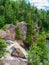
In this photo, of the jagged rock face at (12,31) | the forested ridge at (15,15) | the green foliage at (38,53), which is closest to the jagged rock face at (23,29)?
the jagged rock face at (12,31)

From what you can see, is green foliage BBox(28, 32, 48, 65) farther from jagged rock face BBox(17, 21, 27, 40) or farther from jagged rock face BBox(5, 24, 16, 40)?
jagged rock face BBox(17, 21, 27, 40)

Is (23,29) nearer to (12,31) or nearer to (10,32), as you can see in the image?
(12,31)

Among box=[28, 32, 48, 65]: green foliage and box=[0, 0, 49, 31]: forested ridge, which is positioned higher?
→ box=[28, 32, 48, 65]: green foliage

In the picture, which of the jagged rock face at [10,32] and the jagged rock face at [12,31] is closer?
the jagged rock face at [12,31]

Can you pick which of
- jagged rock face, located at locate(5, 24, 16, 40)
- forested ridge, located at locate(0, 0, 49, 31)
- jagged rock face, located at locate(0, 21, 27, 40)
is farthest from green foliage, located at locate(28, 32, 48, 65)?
forested ridge, located at locate(0, 0, 49, 31)

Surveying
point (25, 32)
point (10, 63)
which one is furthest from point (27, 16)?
point (10, 63)

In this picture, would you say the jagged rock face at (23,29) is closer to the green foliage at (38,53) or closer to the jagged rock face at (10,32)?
the jagged rock face at (10,32)

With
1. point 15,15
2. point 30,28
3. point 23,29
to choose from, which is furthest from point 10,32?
point 15,15

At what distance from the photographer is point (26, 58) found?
1752 centimetres

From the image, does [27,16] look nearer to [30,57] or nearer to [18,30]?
[18,30]

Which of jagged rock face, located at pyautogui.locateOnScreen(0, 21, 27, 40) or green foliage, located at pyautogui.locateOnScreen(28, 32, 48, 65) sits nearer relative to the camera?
green foliage, located at pyautogui.locateOnScreen(28, 32, 48, 65)

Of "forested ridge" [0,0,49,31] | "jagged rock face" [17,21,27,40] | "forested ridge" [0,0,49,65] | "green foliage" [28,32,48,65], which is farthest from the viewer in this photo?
"forested ridge" [0,0,49,31]

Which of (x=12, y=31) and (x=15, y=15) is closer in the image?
(x=12, y=31)

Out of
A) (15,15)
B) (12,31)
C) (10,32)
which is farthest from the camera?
(15,15)
